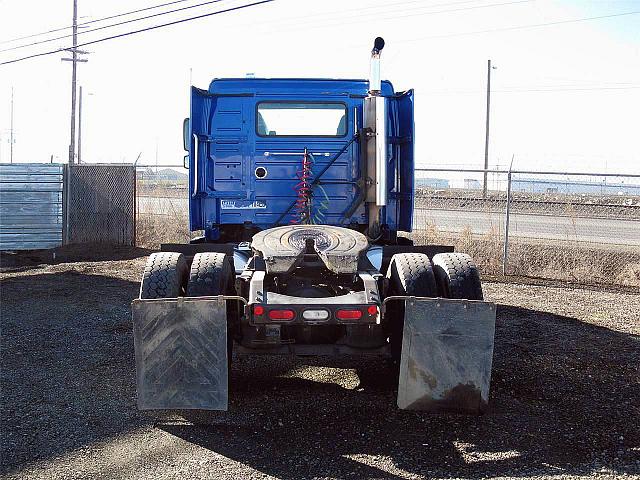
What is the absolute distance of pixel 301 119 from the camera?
8273 millimetres

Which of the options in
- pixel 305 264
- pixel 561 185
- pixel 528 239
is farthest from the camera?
pixel 561 185

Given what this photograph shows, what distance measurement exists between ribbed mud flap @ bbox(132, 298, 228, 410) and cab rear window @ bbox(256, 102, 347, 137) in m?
3.40

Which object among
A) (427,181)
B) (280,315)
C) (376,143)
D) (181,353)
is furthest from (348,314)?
(427,181)

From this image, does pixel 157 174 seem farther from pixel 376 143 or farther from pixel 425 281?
pixel 425 281

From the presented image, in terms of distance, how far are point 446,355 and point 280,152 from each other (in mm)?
3662

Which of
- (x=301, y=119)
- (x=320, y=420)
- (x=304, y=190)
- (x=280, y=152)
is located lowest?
(x=320, y=420)

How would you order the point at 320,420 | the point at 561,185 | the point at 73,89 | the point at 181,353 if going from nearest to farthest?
the point at 181,353 → the point at 320,420 → the point at 561,185 → the point at 73,89

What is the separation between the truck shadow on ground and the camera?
4.80 meters

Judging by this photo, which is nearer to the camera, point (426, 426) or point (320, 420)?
point (426, 426)

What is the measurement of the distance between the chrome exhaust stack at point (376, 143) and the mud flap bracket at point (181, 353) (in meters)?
2.83

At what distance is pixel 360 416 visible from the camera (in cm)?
573

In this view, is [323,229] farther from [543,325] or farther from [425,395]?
[543,325]

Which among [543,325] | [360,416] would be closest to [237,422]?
[360,416]

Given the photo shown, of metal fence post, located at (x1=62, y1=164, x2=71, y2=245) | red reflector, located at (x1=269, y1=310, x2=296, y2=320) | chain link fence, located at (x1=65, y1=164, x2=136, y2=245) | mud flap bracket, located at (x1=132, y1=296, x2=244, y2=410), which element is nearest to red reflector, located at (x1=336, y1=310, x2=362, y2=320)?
red reflector, located at (x1=269, y1=310, x2=296, y2=320)
